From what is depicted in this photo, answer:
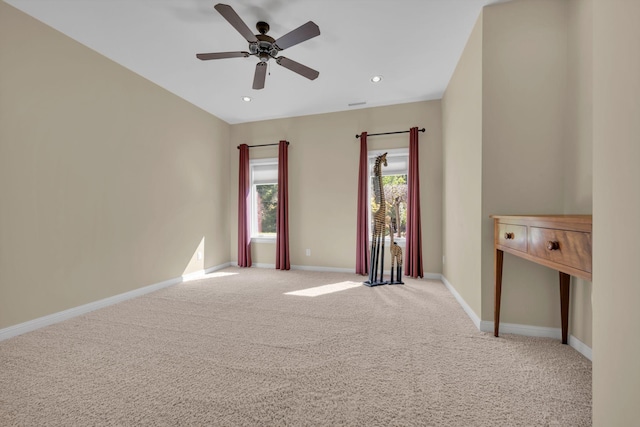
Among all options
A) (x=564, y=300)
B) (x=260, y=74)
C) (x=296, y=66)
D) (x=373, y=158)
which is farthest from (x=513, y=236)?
(x=373, y=158)

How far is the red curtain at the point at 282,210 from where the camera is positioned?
4285mm

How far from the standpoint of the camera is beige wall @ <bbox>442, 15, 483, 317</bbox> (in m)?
2.13

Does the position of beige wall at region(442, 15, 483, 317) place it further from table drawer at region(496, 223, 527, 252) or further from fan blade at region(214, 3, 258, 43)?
fan blade at region(214, 3, 258, 43)

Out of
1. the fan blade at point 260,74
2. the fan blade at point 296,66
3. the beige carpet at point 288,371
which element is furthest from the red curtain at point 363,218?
the fan blade at point 260,74

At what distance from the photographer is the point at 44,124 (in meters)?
2.21

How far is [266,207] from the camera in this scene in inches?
186

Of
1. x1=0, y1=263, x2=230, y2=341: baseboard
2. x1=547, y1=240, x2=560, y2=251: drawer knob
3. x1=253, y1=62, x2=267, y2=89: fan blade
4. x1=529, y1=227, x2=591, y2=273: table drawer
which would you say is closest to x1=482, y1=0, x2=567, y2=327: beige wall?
x1=529, y1=227, x2=591, y2=273: table drawer

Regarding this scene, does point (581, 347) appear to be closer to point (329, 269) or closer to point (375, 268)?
point (375, 268)

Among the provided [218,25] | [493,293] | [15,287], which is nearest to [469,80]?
[493,293]

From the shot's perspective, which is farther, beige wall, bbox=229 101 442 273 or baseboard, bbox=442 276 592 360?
beige wall, bbox=229 101 442 273

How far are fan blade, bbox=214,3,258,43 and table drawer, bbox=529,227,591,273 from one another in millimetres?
2364

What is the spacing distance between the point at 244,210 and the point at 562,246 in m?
4.15

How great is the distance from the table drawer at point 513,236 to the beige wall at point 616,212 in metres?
0.93

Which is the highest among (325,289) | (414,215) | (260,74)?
(260,74)
